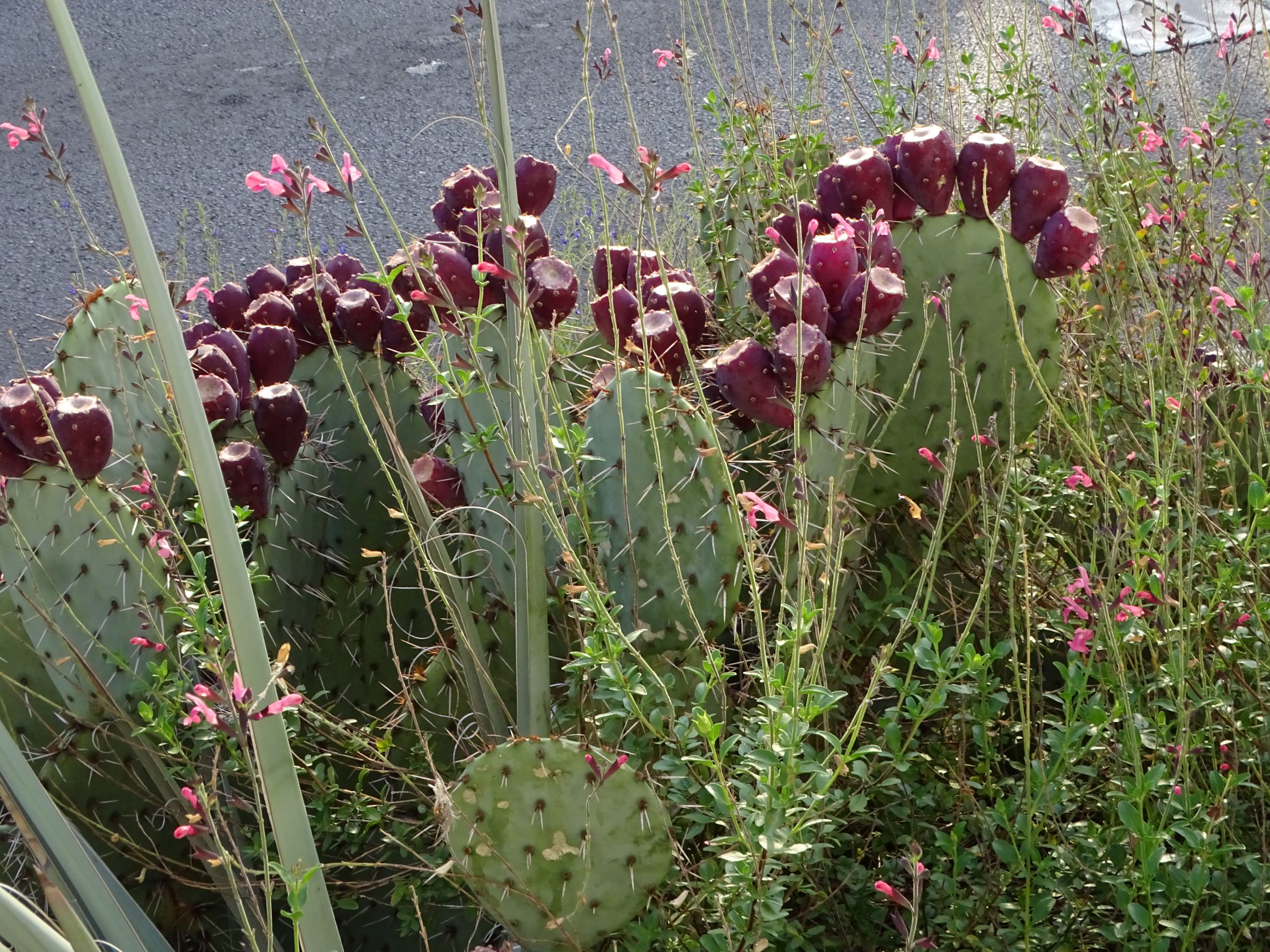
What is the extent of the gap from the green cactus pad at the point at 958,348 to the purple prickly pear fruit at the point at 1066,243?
3 cm

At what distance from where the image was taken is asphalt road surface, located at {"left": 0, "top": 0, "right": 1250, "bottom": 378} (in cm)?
420

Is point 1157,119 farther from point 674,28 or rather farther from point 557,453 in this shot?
point 674,28

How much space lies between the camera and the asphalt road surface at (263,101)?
4195 mm

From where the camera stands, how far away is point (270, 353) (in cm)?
177

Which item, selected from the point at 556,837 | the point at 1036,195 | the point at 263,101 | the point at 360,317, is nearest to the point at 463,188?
the point at 360,317

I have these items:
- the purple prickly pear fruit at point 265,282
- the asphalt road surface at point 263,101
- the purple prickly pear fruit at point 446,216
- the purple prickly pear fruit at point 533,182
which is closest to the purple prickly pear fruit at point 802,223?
the purple prickly pear fruit at point 533,182

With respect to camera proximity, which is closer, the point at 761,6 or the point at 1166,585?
the point at 1166,585

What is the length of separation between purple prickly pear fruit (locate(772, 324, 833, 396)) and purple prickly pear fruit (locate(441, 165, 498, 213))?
496 millimetres

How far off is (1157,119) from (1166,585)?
1230 mm

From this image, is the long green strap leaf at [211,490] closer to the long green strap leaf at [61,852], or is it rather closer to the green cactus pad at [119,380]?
the long green strap leaf at [61,852]

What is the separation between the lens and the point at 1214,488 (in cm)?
165

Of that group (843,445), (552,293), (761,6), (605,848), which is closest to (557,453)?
(552,293)

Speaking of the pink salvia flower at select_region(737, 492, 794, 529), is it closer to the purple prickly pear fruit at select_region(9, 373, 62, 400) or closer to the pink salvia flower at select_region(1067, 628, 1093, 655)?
the pink salvia flower at select_region(1067, 628, 1093, 655)

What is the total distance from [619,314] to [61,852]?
948mm
